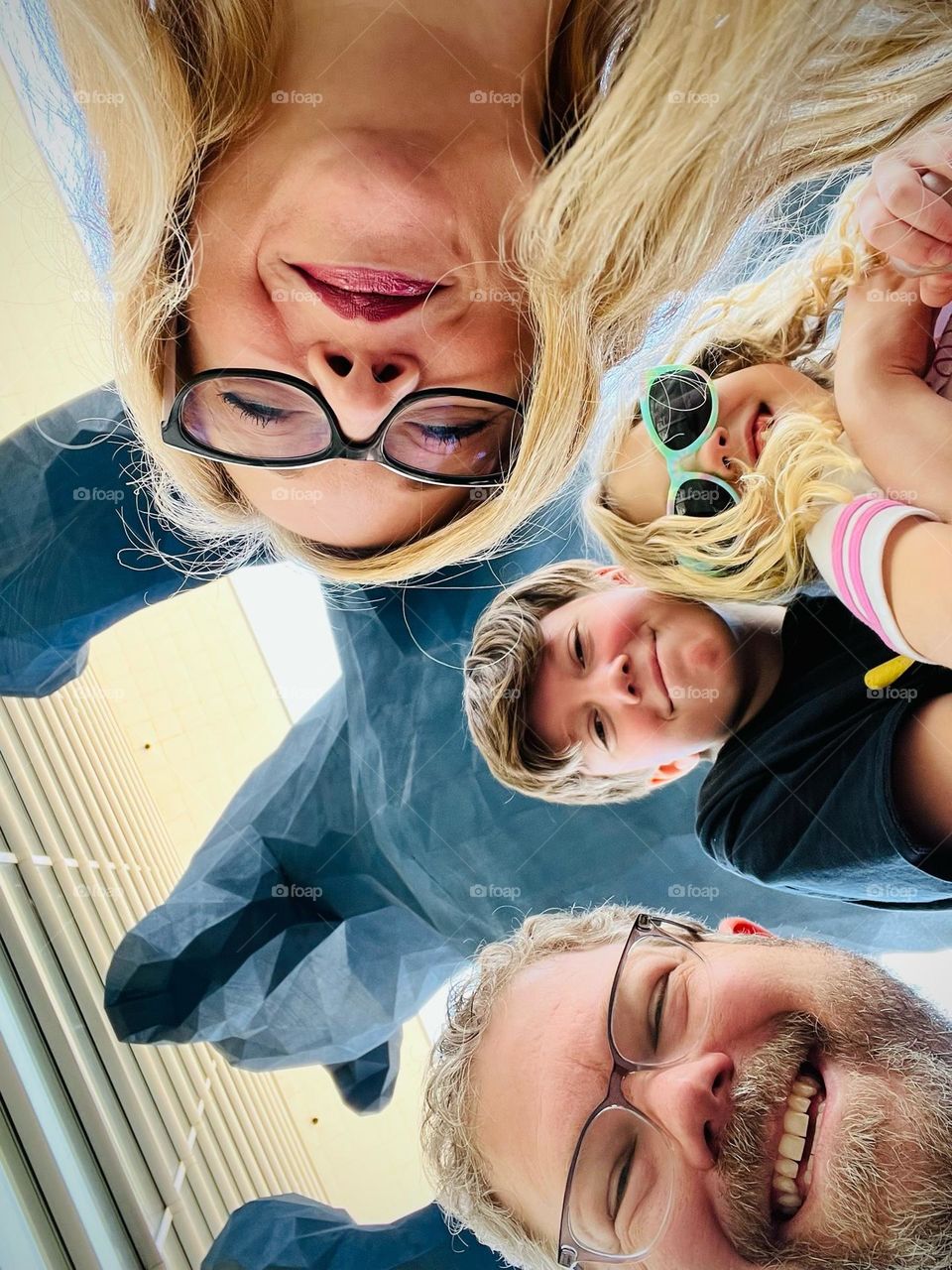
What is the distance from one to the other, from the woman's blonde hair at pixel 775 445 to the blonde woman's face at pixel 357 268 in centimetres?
23

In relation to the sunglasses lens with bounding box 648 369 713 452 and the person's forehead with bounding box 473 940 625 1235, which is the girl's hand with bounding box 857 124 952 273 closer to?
the sunglasses lens with bounding box 648 369 713 452

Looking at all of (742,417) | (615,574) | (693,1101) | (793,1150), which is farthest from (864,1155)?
(742,417)

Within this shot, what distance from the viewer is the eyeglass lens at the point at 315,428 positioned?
1062mm

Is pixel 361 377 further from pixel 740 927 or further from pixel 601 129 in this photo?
pixel 740 927

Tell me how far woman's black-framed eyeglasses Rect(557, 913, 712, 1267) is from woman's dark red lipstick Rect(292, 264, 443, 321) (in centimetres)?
85

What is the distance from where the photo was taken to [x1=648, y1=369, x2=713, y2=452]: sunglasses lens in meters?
1.07

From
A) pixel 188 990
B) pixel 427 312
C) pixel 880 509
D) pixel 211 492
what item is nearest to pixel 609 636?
pixel 880 509

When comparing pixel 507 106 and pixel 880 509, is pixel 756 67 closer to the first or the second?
pixel 507 106

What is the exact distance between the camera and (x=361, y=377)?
41.2 inches

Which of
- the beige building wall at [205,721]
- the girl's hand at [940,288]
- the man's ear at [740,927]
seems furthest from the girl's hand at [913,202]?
the beige building wall at [205,721]

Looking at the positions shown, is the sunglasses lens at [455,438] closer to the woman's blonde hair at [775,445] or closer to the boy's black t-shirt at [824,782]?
the woman's blonde hair at [775,445]

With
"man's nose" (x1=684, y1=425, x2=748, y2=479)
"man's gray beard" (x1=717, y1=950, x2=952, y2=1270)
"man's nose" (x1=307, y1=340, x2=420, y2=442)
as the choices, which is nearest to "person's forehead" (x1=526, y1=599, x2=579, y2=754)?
"man's nose" (x1=684, y1=425, x2=748, y2=479)

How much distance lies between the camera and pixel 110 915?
1255 millimetres

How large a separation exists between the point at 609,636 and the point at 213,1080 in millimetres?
824
